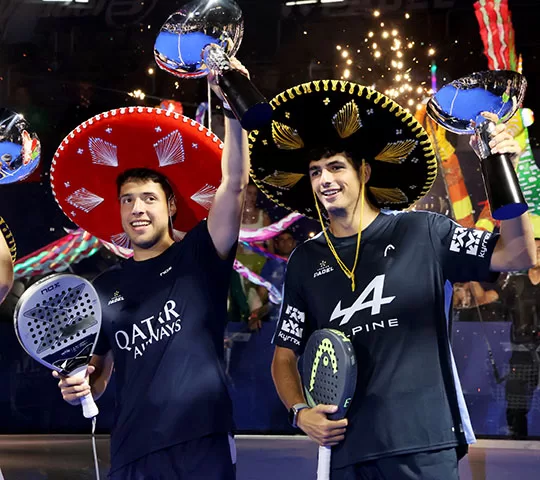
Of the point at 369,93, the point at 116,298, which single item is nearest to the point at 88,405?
the point at 116,298

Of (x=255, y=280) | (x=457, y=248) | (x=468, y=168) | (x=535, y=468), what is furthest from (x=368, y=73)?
(x=457, y=248)

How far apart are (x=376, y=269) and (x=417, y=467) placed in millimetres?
544

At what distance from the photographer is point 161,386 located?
2.09m

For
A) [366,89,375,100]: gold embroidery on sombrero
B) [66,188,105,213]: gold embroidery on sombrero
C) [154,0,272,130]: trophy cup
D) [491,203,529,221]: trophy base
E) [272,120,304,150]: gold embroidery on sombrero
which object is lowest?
[491,203,529,221]: trophy base

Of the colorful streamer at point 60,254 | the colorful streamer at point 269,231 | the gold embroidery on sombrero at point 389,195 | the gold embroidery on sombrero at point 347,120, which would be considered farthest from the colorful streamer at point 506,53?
the gold embroidery on sombrero at point 347,120

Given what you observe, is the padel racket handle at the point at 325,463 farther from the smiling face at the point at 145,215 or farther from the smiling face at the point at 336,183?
the smiling face at the point at 145,215

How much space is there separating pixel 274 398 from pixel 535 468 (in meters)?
2.26

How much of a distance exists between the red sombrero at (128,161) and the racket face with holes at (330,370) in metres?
0.76

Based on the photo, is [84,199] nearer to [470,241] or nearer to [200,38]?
[200,38]

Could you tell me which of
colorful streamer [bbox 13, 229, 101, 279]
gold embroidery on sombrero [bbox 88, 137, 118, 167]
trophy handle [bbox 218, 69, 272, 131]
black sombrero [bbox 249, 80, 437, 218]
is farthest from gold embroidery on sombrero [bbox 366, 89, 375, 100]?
colorful streamer [bbox 13, 229, 101, 279]

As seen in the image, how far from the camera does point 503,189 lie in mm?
1610

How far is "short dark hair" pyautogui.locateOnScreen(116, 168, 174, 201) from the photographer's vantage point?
95.5 inches

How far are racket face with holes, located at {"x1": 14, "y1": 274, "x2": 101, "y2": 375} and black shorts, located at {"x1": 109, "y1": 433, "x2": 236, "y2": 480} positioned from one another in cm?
35

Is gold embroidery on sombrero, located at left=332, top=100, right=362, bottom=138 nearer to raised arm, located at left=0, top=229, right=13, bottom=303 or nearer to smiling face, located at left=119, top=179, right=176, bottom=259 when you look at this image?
smiling face, located at left=119, top=179, right=176, bottom=259
